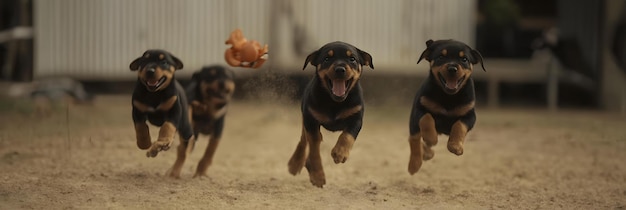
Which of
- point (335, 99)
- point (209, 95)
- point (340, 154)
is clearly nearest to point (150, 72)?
point (335, 99)

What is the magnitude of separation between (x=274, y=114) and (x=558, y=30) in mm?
8336

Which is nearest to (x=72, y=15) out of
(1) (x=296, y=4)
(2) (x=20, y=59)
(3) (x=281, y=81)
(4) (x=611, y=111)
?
(2) (x=20, y=59)

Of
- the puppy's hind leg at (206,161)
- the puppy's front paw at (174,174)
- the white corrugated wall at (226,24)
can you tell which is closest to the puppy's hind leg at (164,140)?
the puppy's front paw at (174,174)

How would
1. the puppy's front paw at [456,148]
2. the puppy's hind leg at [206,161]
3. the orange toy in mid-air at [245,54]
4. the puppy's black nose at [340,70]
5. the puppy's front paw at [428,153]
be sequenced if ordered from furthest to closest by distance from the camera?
the puppy's hind leg at [206,161] → the orange toy in mid-air at [245,54] → the puppy's front paw at [428,153] → the puppy's front paw at [456,148] → the puppy's black nose at [340,70]

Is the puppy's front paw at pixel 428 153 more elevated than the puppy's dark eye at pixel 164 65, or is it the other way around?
the puppy's dark eye at pixel 164 65

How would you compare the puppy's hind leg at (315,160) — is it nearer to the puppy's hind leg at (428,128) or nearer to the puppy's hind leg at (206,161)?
the puppy's hind leg at (428,128)

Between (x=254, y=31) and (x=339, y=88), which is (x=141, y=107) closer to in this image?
(x=339, y=88)

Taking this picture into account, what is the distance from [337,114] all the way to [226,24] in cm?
938

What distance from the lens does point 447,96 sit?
4379 mm

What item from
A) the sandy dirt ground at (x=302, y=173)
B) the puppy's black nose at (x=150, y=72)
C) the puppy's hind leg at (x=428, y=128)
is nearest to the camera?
the puppy's black nose at (x=150, y=72)

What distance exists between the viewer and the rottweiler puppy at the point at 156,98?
4.40 meters

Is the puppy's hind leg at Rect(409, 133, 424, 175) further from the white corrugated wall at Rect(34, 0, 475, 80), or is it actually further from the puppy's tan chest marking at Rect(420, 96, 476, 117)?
the white corrugated wall at Rect(34, 0, 475, 80)

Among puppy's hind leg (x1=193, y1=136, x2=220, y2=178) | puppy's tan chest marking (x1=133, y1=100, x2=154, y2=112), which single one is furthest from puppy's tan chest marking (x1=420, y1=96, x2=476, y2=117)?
puppy's hind leg (x1=193, y1=136, x2=220, y2=178)

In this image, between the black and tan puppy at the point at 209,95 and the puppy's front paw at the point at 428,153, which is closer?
the puppy's front paw at the point at 428,153
